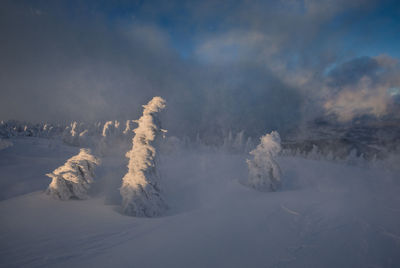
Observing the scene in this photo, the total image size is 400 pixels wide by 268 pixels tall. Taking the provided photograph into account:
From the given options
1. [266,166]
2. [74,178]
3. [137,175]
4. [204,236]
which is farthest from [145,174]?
[266,166]

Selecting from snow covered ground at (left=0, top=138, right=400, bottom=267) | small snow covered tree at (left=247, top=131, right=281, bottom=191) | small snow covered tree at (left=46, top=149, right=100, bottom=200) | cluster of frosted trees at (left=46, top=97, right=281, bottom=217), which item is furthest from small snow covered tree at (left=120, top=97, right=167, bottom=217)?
small snow covered tree at (left=247, top=131, right=281, bottom=191)

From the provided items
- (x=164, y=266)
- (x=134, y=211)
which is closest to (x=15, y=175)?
(x=134, y=211)

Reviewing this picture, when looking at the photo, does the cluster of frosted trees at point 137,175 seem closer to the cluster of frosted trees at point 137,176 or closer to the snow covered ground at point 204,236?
the cluster of frosted trees at point 137,176

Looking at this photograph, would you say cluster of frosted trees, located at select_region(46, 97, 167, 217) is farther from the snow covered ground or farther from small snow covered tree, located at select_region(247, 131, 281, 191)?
small snow covered tree, located at select_region(247, 131, 281, 191)

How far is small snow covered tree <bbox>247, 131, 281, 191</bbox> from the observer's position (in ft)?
74.1

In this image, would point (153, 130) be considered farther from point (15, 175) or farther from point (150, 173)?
point (15, 175)

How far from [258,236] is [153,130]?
9701 mm

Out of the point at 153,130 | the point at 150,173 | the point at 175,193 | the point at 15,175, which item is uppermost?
the point at 153,130

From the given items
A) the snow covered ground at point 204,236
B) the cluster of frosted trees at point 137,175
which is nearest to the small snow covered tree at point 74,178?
the cluster of frosted trees at point 137,175

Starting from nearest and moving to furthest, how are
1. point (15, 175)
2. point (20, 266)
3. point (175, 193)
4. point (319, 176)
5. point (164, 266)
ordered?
1. point (20, 266)
2. point (164, 266)
3. point (15, 175)
4. point (175, 193)
5. point (319, 176)

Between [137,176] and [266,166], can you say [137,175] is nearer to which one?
[137,176]

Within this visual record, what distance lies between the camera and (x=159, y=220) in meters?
10.6

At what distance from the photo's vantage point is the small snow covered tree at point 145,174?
12.8m

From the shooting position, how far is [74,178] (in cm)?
1312
